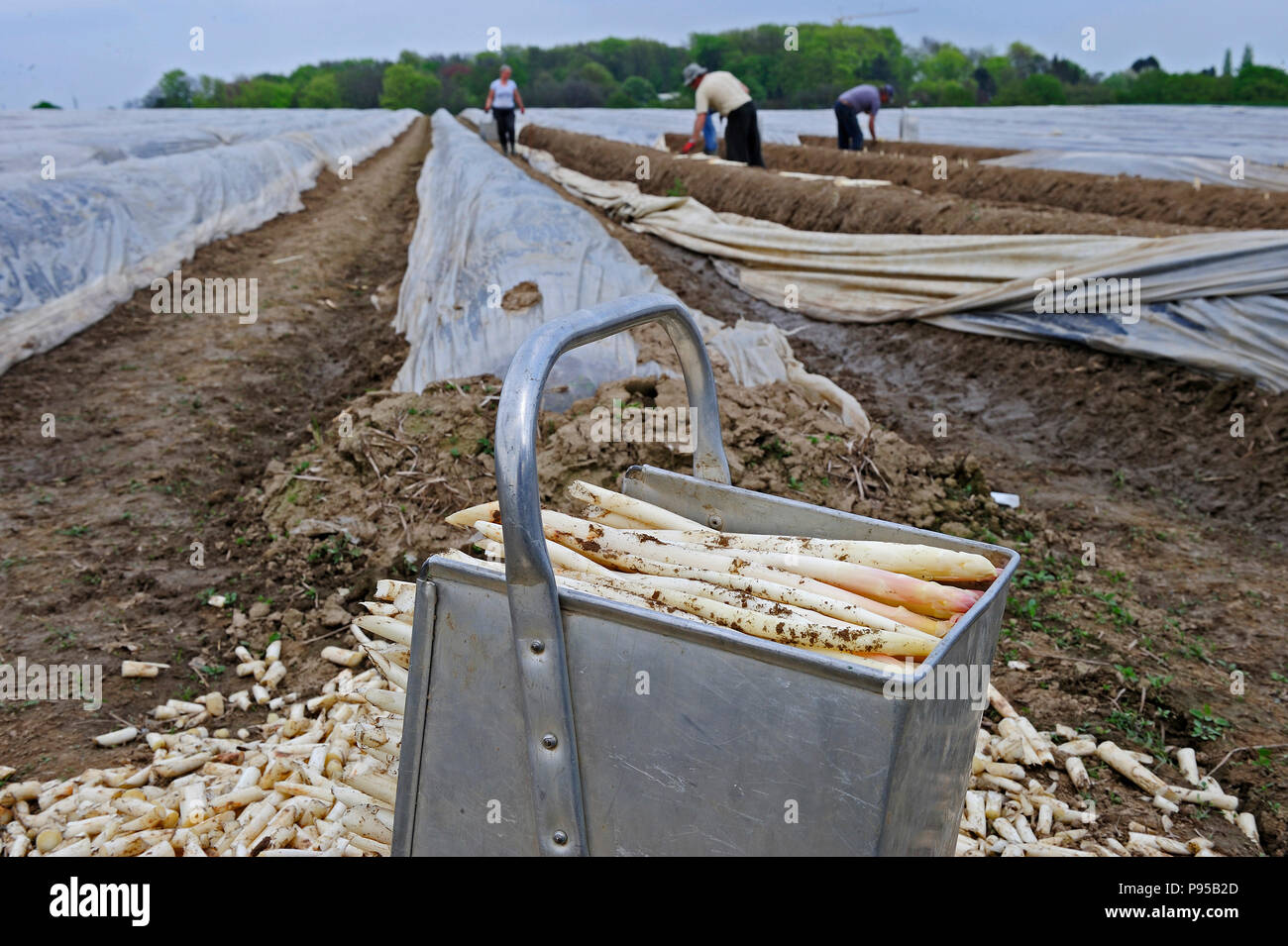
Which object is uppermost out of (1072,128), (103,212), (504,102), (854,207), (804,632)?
(504,102)

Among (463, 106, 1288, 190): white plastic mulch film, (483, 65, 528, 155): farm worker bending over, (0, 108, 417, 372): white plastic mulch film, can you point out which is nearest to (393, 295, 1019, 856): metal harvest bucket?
(0, 108, 417, 372): white plastic mulch film

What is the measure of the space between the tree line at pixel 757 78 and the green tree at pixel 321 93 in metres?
0.13

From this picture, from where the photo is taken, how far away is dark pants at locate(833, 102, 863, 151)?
710 inches

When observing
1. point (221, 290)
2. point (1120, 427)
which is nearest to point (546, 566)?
point (1120, 427)

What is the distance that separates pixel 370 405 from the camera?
18.1 ft

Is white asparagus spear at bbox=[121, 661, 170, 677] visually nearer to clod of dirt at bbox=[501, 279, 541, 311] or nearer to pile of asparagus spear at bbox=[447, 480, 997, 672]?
pile of asparagus spear at bbox=[447, 480, 997, 672]

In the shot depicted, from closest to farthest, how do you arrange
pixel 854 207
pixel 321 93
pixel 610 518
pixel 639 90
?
pixel 610 518, pixel 854 207, pixel 639 90, pixel 321 93

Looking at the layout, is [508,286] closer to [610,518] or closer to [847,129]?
[610,518]

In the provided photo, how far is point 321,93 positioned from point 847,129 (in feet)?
229

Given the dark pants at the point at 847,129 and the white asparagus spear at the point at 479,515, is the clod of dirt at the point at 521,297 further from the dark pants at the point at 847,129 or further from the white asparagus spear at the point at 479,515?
the dark pants at the point at 847,129

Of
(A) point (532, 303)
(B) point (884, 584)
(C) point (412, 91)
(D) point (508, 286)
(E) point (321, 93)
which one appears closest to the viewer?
(B) point (884, 584)

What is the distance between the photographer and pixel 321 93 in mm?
75125

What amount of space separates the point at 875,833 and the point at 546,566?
60 centimetres

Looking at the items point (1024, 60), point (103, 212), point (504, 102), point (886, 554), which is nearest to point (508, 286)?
point (886, 554)
